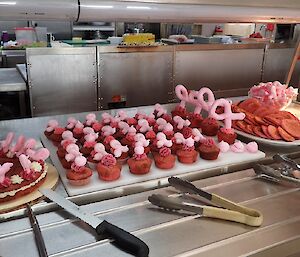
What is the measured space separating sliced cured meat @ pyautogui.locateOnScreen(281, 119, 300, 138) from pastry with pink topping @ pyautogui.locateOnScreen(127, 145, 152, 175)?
0.53m

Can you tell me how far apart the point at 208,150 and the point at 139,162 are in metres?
0.23

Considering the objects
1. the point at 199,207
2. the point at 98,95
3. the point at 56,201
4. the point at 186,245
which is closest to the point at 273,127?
the point at 199,207

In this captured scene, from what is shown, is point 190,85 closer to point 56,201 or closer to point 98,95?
point 98,95

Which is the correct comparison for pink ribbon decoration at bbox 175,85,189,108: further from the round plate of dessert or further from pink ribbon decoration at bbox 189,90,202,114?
the round plate of dessert

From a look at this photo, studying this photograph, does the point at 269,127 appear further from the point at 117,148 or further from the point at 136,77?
the point at 136,77

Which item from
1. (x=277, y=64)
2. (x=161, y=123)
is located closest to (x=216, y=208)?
(x=161, y=123)

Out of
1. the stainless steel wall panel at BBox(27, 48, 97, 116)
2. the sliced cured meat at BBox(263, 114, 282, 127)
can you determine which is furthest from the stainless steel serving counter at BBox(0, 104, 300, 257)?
the stainless steel wall panel at BBox(27, 48, 97, 116)

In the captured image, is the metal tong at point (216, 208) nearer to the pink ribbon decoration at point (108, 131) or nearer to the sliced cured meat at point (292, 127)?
the pink ribbon decoration at point (108, 131)

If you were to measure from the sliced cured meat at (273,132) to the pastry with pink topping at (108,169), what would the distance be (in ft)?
1.87

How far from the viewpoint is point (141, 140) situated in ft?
3.23

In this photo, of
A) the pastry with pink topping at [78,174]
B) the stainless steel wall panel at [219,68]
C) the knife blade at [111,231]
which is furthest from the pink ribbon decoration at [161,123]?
the stainless steel wall panel at [219,68]

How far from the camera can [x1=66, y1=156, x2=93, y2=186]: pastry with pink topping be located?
0.86 meters

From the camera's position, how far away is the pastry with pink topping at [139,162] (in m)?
0.92

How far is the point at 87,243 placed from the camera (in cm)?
68
